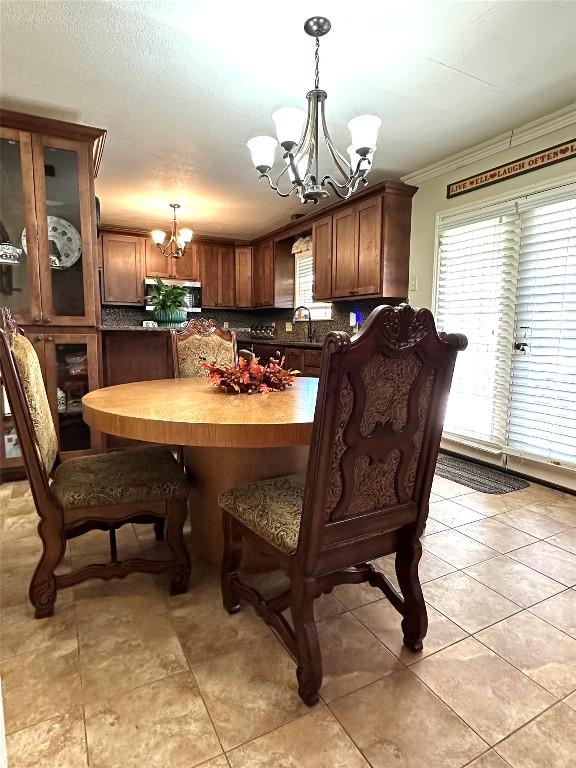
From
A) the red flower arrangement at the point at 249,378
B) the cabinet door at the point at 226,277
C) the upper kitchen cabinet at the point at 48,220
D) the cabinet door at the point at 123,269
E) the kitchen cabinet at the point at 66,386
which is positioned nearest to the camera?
the red flower arrangement at the point at 249,378

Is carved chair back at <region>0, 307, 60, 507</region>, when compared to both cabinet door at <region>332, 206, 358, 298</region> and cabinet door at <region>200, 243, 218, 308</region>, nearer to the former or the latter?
cabinet door at <region>332, 206, 358, 298</region>

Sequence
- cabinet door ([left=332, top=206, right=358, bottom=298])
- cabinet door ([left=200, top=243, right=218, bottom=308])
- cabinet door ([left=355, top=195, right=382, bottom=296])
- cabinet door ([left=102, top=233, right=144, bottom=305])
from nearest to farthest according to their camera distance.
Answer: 1. cabinet door ([left=355, top=195, right=382, bottom=296])
2. cabinet door ([left=332, top=206, right=358, bottom=298])
3. cabinet door ([left=102, top=233, right=144, bottom=305])
4. cabinet door ([left=200, top=243, right=218, bottom=308])

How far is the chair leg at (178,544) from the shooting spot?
1630mm

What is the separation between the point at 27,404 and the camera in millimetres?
1418

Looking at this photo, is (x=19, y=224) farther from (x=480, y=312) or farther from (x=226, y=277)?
(x=226, y=277)

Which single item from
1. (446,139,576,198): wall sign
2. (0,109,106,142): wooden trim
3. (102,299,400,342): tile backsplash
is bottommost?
(102,299,400,342): tile backsplash

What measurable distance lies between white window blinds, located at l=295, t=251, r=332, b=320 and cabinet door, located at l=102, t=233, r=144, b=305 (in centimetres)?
220

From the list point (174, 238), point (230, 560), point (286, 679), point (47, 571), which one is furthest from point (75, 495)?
point (174, 238)

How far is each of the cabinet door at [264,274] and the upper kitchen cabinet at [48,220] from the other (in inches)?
124

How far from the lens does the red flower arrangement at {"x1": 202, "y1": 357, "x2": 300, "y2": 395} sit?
1893mm

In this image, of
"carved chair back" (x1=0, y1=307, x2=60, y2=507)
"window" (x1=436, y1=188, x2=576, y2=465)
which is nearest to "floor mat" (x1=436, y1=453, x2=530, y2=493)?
"window" (x1=436, y1=188, x2=576, y2=465)

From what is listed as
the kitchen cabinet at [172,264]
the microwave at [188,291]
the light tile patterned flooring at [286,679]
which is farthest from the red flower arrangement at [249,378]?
the kitchen cabinet at [172,264]

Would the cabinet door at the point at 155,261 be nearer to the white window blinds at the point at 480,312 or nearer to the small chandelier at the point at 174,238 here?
the small chandelier at the point at 174,238

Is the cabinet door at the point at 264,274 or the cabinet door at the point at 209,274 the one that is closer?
the cabinet door at the point at 264,274
